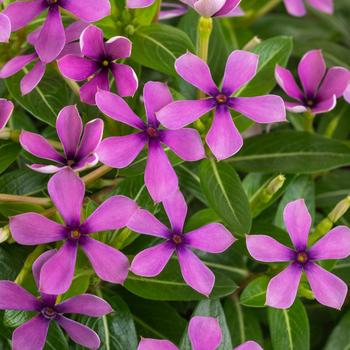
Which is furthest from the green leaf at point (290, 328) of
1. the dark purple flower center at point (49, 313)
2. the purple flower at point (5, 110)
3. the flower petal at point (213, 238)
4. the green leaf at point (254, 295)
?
the purple flower at point (5, 110)

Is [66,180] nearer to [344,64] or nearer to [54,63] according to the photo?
[54,63]

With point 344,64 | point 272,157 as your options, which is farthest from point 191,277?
point 344,64

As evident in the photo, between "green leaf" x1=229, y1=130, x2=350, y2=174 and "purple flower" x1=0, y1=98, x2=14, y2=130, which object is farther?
"green leaf" x1=229, y1=130, x2=350, y2=174

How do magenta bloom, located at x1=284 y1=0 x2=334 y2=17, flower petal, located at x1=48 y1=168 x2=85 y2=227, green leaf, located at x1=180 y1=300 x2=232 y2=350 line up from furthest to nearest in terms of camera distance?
magenta bloom, located at x1=284 y1=0 x2=334 y2=17
green leaf, located at x1=180 y1=300 x2=232 y2=350
flower petal, located at x1=48 y1=168 x2=85 y2=227

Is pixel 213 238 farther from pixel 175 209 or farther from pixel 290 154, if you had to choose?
pixel 290 154

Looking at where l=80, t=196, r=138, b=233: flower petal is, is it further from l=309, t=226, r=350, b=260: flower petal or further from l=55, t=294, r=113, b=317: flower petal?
l=309, t=226, r=350, b=260: flower petal

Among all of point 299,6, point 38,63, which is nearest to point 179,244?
point 38,63

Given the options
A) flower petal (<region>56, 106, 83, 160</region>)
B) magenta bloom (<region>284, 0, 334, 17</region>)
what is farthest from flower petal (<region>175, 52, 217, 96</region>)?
magenta bloom (<region>284, 0, 334, 17</region>)
